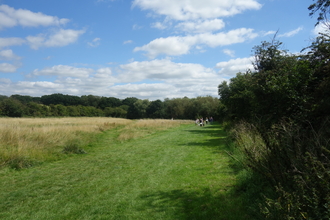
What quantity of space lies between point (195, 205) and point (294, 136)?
269cm

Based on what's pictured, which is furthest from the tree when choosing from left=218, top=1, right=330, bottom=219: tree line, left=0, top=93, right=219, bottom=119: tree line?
left=218, top=1, right=330, bottom=219: tree line

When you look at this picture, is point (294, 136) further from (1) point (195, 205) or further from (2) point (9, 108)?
(2) point (9, 108)

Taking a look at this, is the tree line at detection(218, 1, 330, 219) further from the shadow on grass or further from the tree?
the tree

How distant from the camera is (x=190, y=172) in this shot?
835cm

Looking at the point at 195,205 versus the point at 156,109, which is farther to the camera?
the point at 156,109

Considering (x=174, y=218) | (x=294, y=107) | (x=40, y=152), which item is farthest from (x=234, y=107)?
(x=174, y=218)

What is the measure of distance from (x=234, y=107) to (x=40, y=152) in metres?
15.9

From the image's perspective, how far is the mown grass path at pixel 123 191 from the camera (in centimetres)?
502

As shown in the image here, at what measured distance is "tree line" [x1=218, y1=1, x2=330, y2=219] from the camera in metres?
3.02

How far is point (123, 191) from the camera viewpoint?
256 inches

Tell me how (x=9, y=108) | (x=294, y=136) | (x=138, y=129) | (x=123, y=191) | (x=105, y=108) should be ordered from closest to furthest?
(x=294, y=136), (x=123, y=191), (x=138, y=129), (x=9, y=108), (x=105, y=108)

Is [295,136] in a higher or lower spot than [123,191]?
higher

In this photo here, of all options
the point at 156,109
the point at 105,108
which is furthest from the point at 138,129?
the point at 105,108

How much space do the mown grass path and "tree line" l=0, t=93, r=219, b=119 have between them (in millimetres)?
43566
